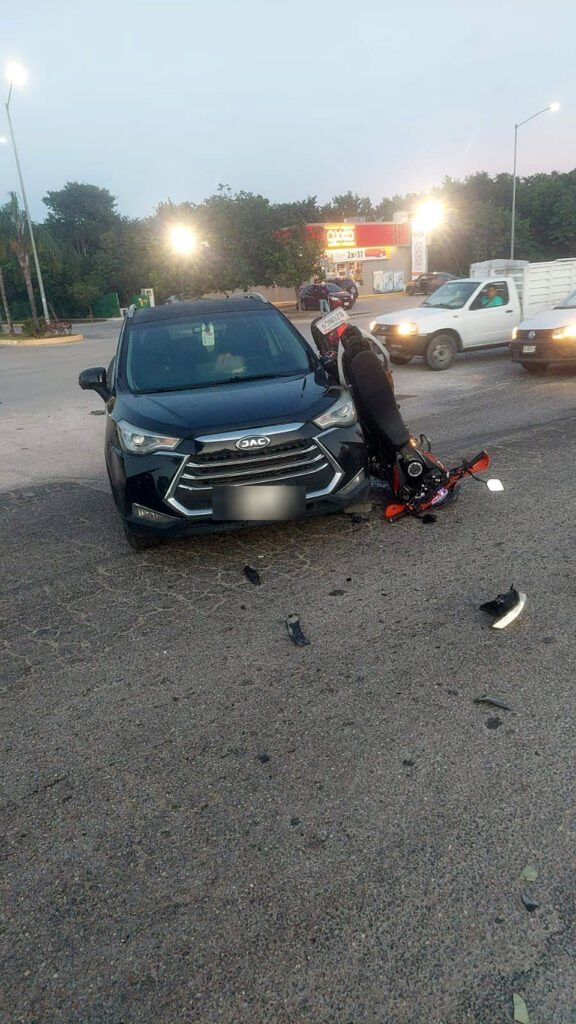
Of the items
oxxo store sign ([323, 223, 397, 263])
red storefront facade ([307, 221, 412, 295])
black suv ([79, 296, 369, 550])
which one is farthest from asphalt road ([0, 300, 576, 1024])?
red storefront facade ([307, 221, 412, 295])

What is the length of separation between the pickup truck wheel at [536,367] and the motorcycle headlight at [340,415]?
25.3ft

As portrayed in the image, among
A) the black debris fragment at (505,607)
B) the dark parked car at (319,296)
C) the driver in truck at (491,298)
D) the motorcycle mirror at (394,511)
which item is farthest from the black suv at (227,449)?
the dark parked car at (319,296)

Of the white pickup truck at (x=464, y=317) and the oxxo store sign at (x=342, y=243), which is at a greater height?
the oxxo store sign at (x=342, y=243)

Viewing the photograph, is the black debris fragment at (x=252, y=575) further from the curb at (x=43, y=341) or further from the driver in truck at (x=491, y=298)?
the curb at (x=43, y=341)

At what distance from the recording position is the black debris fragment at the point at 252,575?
4514mm

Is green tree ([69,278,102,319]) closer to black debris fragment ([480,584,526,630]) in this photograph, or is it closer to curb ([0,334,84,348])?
curb ([0,334,84,348])

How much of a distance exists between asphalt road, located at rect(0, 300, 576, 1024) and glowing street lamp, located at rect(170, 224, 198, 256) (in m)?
33.4

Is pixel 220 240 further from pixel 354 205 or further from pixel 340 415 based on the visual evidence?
pixel 354 205

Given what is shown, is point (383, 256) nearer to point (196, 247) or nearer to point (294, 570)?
point (196, 247)

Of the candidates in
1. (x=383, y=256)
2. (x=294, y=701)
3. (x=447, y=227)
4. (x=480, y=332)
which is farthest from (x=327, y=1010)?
(x=447, y=227)

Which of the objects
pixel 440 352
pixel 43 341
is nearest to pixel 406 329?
pixel 440 352

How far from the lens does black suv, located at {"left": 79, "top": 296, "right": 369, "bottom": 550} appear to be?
4.45 metres

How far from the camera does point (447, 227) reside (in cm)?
6800

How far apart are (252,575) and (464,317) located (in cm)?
1040
